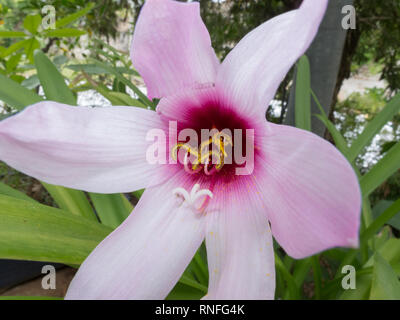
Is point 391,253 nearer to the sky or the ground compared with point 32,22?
nearer to the ground

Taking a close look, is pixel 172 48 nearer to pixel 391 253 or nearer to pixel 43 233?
pixel 43 233

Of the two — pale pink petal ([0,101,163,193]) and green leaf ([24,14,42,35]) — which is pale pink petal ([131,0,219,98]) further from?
green leaf ([24,14,42,35])

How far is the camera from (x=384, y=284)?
476 millimetres

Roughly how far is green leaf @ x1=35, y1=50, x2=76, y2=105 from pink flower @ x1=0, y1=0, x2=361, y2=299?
0.35 m

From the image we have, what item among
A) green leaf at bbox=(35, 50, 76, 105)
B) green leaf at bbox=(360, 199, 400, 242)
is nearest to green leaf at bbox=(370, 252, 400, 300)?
green leaf at bbox=(360, 199, 400, 242)

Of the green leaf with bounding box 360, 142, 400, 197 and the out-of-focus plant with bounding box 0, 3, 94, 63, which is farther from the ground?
the out-of-focus plant with bounding box 0, 3, 94, 63

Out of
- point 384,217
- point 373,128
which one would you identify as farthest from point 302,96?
point 384,217

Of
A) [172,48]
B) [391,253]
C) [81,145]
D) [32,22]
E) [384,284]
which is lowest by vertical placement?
[391,253]

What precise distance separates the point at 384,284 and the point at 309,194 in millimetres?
278

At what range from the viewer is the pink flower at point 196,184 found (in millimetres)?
312

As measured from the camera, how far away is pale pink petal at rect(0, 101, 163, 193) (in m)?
0.35
